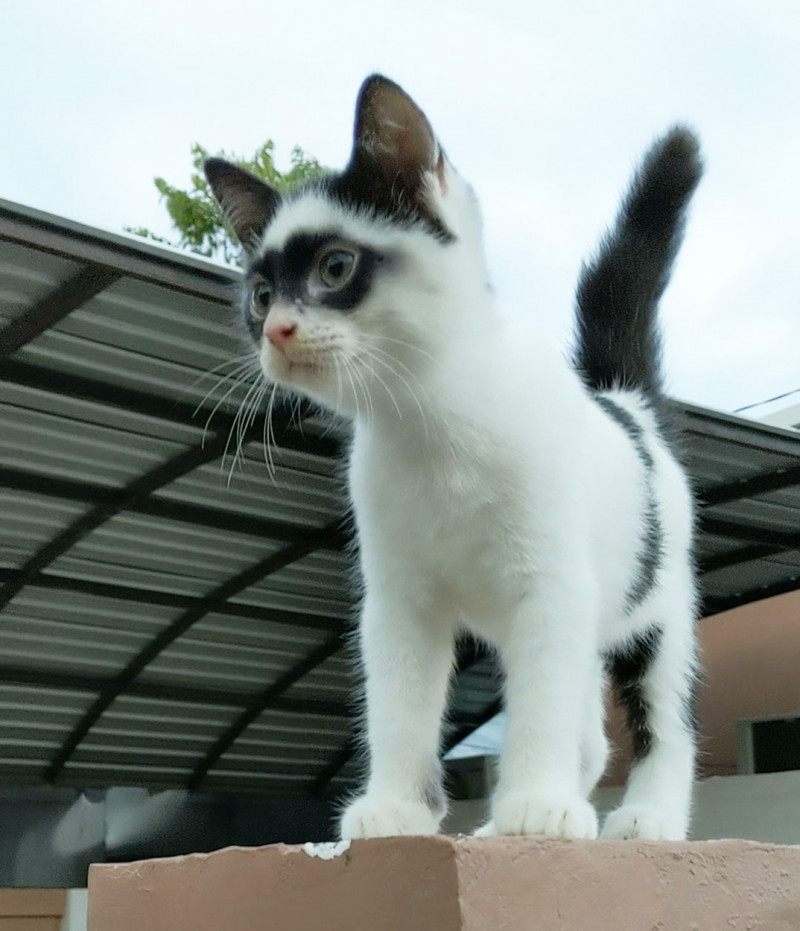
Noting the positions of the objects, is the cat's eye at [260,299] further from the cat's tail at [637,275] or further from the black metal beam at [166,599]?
the black metal beam at [166,599]

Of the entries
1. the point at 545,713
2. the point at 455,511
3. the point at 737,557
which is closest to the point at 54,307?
the point at 455,511

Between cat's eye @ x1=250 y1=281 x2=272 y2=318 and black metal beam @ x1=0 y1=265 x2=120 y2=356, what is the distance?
392 cm

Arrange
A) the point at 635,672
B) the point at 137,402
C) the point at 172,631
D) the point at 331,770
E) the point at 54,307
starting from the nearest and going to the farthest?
the point at 635,672, the point at 54,307, the point at 137,402, the point at 172,631, the point at 331,770

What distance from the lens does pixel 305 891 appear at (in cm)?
233

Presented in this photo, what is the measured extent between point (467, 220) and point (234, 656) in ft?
34.0

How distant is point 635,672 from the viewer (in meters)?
3.10

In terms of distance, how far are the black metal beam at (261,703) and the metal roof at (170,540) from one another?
29mm

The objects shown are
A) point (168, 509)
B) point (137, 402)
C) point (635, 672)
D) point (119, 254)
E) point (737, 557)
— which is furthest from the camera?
point (737, 557)

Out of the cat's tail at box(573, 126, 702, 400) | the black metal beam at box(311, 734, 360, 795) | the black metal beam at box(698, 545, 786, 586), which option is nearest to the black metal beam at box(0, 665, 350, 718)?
the black metal beam at box(311, 734, 360, 795)

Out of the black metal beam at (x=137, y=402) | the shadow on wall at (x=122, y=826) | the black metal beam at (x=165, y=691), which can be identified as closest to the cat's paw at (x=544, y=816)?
the black metal beam at (x=137, y=402)

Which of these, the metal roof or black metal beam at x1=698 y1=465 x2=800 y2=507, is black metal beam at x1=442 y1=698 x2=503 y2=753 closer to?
the metal roof

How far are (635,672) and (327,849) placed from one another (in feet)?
3.56

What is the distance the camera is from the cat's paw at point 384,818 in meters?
2.46

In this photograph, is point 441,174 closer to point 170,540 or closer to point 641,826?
point 641,826
